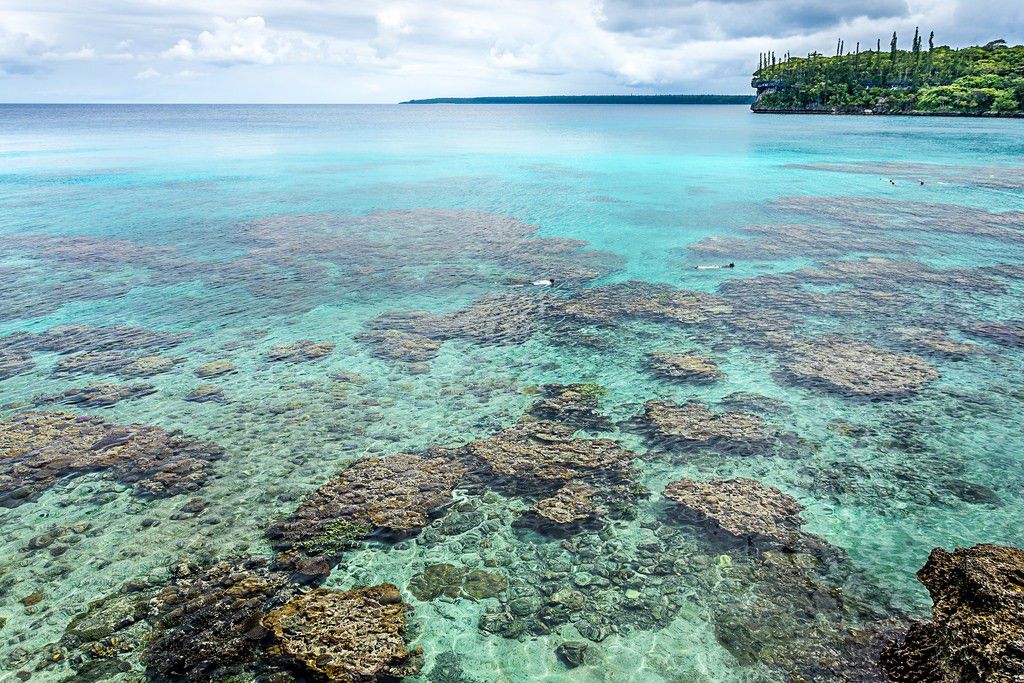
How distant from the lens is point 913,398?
45.1 ft

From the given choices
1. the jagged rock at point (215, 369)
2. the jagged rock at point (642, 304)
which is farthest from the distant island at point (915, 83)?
the jagged rock at point (215, 369)

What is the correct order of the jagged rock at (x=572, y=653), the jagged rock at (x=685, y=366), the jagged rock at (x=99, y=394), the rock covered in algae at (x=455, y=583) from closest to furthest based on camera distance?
1. the jagged rock at (x=572, y=653)
2. the rock covered in algae at (x=455, y=583)
3. the jagged rock at (x=99, y=394)
4. the jagged rock at (x=685, y=366)

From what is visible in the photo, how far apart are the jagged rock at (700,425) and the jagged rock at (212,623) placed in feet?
26.7

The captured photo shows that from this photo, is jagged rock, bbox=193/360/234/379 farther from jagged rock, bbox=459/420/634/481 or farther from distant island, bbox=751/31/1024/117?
distant island, bbox=751/31/1024/117

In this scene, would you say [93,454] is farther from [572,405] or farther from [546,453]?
[572,405]

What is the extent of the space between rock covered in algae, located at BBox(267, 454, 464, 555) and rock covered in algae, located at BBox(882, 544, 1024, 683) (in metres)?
7.03

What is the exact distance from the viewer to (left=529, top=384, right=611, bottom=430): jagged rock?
13.2 metres

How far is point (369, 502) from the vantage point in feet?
34.2

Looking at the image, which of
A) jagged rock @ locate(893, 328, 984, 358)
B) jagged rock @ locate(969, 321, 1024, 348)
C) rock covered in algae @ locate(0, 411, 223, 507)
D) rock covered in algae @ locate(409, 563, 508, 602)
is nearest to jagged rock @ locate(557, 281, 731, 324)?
jagged rock @ locate(893, 328, 984, 358)

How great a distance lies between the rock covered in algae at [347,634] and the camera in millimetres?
7141

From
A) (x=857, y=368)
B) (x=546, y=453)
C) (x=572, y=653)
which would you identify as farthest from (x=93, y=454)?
(x=857, y=368)

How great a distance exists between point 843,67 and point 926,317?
200 m

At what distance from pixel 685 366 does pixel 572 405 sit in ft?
12.3

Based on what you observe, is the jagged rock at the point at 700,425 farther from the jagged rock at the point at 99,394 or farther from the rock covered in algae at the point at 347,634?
the jagged rock at the point at 99,394
